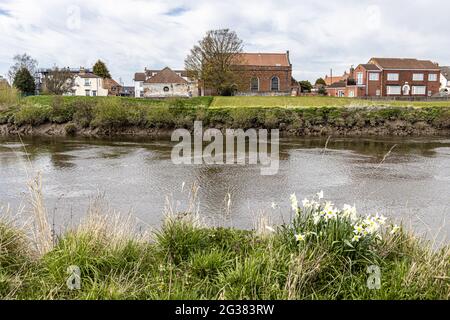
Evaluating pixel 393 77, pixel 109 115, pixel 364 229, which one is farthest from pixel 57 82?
pixel 364 229

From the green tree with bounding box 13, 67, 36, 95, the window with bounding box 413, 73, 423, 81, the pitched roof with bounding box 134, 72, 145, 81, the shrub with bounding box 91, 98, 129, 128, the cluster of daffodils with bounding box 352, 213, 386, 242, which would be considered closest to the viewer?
the cluster of daffodils with bounding box 352, 213, 386, 242

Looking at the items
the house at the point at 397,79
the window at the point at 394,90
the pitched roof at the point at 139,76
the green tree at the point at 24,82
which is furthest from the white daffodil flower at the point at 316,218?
the pitched roof at the point at 139,76

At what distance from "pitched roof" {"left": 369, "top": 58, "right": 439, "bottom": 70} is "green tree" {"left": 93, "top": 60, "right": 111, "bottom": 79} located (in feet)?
184

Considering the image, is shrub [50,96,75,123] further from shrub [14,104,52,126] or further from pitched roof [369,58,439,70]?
pitched roof [369,58,439,70]

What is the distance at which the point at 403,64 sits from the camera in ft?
224

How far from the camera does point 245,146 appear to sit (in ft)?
95.1

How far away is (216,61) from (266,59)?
1469cm

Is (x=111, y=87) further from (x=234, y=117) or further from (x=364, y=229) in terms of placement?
(x=364, y=229)

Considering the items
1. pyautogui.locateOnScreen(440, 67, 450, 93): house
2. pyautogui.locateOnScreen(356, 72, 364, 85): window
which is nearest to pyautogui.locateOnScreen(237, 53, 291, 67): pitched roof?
pyautogui.locateOnScreen(356, 72, 364, 85): window

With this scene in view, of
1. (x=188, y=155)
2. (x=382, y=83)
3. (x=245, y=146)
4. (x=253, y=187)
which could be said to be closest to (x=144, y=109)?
(x=245, y=146)

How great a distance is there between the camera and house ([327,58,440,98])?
221 ft

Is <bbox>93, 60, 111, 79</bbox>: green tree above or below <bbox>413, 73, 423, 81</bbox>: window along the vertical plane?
above
